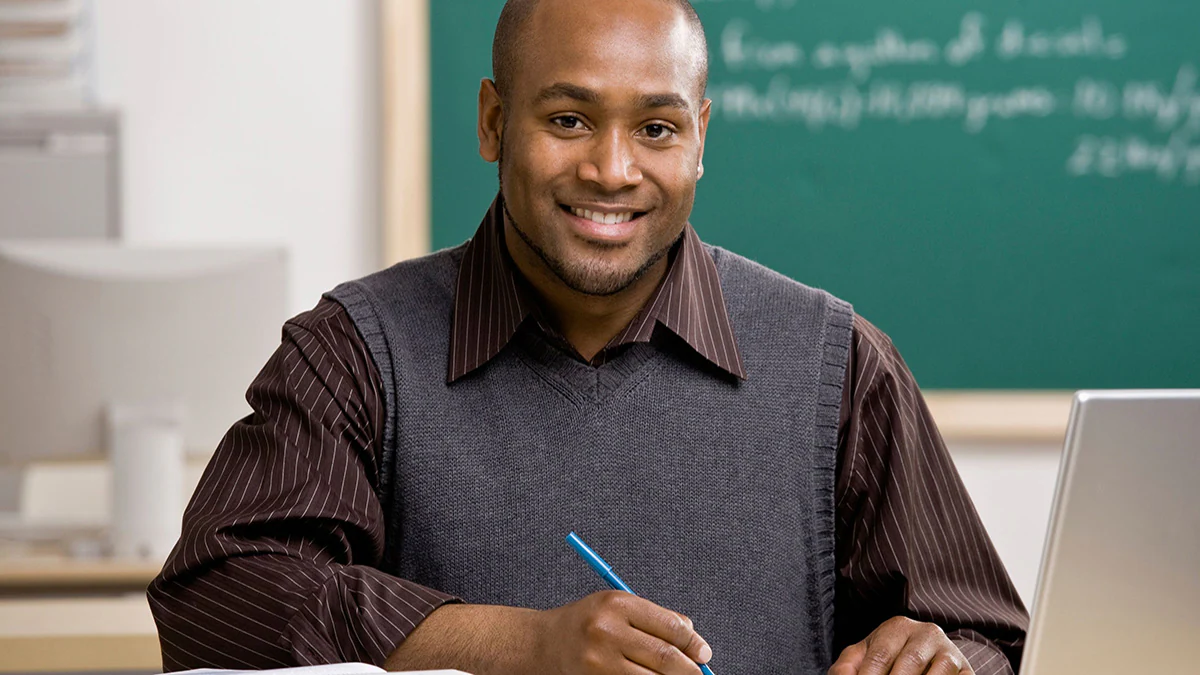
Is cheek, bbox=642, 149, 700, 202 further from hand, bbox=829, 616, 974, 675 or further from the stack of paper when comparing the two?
the stack of paper

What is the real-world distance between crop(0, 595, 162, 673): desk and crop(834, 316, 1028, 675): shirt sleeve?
3.30ft

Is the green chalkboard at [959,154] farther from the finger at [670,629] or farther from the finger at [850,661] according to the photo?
the finger at [670,629]

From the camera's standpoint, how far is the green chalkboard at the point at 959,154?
2652mm

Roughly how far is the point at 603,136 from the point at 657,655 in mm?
516

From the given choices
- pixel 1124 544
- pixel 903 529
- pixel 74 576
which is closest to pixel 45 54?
pixel 74 576

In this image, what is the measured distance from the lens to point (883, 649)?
3.40 ft

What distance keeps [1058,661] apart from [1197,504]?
0.12m

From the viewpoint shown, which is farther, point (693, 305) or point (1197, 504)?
point (693, 305)

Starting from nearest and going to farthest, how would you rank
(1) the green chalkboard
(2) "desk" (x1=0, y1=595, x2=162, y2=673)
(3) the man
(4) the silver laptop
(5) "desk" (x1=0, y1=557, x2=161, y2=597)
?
(4) the silver laptop, (3) the man, (2) "desk" (x1=0, y1=595, x2=162, y2=673), (5) "desk" (x1=0, y1=557, x2=161, y2=597), (1) the green chalkboard

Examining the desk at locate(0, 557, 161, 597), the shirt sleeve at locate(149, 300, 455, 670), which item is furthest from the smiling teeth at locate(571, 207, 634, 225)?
the desk at locate(0, 557, 161, 597)

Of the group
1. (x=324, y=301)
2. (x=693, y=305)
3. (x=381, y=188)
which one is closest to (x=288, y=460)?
(x=324, y=301)

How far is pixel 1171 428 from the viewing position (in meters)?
0.75

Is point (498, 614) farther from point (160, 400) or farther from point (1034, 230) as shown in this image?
point (1034, 230)

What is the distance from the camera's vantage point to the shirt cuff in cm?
105
